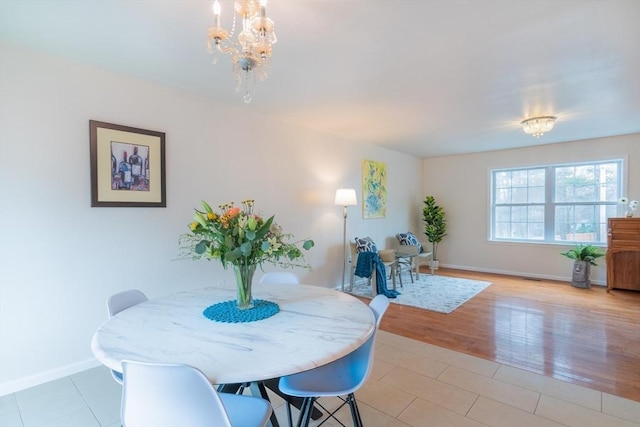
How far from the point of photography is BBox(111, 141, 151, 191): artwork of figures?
2465 mm

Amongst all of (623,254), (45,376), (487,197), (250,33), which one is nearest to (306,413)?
(250,33)

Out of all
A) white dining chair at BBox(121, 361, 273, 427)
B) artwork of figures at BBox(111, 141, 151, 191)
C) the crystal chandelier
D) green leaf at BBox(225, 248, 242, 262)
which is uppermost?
the crystal chandelier

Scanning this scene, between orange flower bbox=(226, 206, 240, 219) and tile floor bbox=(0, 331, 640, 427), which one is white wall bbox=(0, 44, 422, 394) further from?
orange flower bbox=(226, 206, 240, 219)

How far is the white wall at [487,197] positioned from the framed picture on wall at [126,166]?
5.54 metres

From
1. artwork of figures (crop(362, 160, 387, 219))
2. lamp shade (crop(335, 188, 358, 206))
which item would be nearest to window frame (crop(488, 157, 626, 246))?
artwork of figures (crop(362, 160, 387, 219))

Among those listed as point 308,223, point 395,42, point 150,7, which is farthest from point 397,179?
point 150,7

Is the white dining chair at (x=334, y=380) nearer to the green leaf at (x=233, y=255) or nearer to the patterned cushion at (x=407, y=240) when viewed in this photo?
the green leaf at (x=233, y=255)

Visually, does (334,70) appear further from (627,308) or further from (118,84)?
(627,308)

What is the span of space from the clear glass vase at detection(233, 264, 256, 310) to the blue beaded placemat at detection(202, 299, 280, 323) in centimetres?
3

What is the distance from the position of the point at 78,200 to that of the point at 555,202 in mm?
6682

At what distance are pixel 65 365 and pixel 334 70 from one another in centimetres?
305

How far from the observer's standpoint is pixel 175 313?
148cm

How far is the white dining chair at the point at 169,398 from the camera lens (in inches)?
33.4

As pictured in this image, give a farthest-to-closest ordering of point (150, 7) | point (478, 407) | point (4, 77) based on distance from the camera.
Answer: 1. point (4, 77)
2. point (478, 407)
3. point (150, 7)
